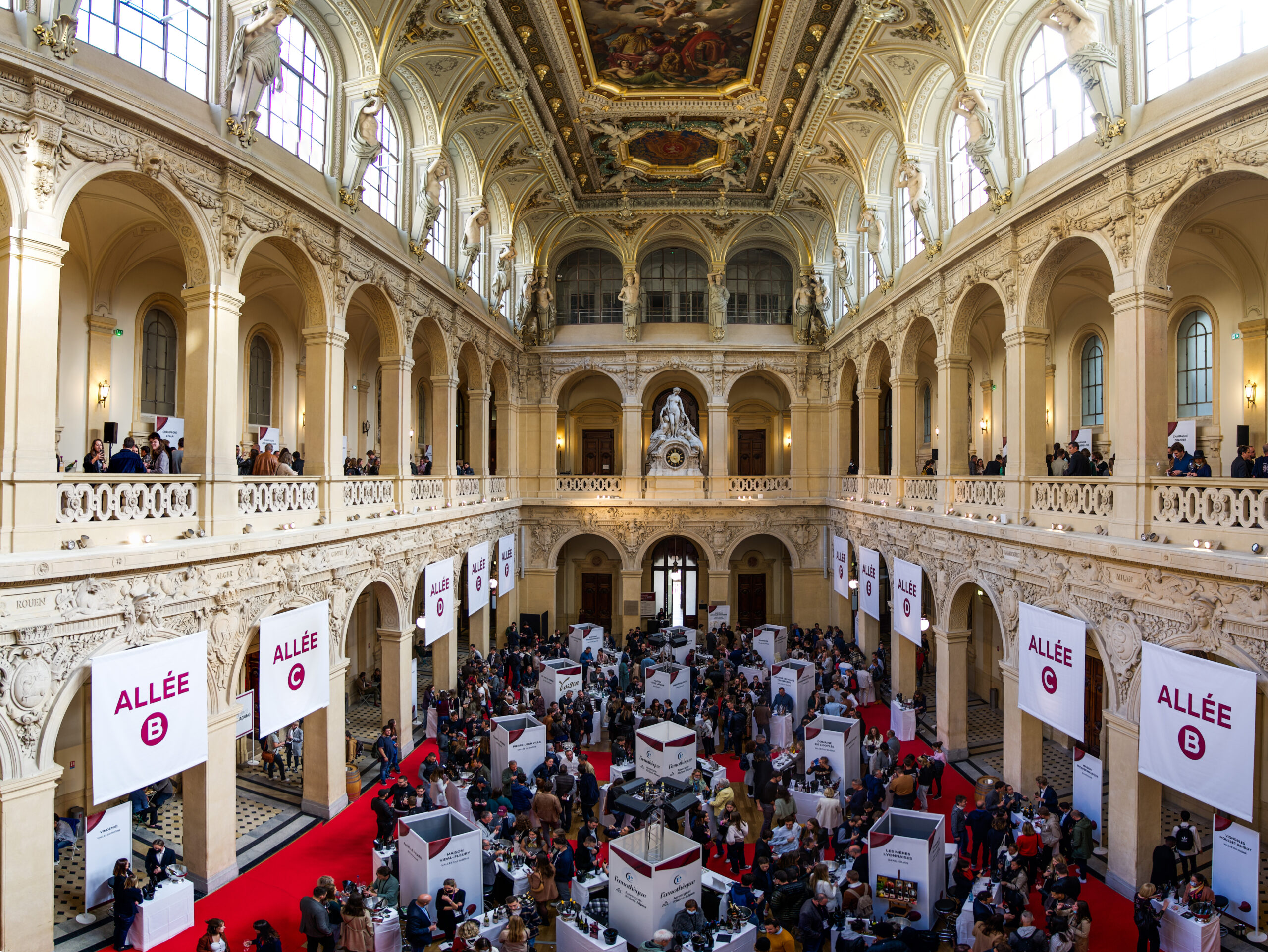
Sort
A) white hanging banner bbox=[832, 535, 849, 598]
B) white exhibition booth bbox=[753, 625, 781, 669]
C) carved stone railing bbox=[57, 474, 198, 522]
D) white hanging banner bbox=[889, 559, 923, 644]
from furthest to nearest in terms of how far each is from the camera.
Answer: white hanging banner bbox=[832, 535, 849, 598]
white exhibition booth bbox=[753, 625, 781, 669]
white hanging banner bbox=[889, 559, 923, 644]
carved stone railing bbox=[57, 474, 198, 522]

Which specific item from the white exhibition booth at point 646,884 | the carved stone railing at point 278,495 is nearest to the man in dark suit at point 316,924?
the white exhibition booth at point 646,884

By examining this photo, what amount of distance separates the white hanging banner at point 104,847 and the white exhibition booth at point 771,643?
14005 mm

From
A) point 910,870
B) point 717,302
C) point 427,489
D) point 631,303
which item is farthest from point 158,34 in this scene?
point 717,302

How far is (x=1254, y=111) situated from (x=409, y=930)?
43.1 feet

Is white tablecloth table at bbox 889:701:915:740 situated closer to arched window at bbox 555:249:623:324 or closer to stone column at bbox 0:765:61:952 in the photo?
stone column at bbox 0:765:61:952

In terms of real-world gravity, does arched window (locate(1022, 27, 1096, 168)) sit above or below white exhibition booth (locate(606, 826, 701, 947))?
above

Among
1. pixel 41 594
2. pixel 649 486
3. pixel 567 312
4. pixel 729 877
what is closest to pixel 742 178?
pixel 567 312

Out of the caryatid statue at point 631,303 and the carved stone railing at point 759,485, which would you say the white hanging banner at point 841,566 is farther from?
the caryatid statue at point 631,303

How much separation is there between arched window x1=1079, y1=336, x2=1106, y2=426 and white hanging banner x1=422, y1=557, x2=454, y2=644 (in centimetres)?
1404

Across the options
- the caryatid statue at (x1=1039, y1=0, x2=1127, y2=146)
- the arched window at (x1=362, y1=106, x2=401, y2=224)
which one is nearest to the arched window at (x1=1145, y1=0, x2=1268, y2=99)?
the caryatid statue at (x1=1039, y1=0, x2=1127, y2=146)

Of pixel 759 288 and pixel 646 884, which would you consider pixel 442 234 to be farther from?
pixel 646 884

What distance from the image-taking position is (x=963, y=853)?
11.3 metres

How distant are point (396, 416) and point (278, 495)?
13.8 ft

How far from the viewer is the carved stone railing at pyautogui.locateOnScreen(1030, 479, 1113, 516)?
34.3ft
